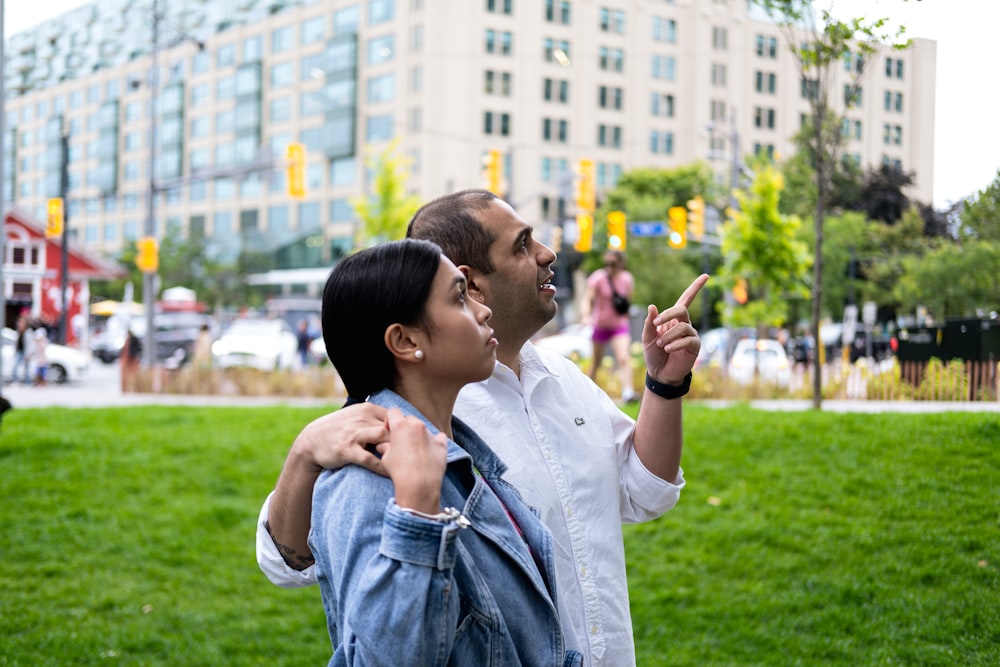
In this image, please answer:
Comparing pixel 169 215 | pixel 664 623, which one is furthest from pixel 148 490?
pixel 169 215

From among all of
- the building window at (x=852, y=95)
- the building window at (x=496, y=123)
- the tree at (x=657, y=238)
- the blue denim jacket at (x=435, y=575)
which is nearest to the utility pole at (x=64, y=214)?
the building window at (x=852, y=95)

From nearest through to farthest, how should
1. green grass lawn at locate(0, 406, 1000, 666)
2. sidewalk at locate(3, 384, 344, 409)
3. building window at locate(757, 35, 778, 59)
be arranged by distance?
1. green grass lawn at locate(0, 406, 1000, 666)
2. building window at locate(757, 35, 778, 59)
3. sidewalk at locate(3, 384, 344, 409)

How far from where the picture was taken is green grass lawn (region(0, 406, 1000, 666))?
5223mm

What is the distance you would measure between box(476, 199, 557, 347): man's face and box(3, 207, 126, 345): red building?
2036 cm

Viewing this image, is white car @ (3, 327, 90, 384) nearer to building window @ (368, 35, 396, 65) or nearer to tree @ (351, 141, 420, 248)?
tree @ (351, 141, 420, 248)

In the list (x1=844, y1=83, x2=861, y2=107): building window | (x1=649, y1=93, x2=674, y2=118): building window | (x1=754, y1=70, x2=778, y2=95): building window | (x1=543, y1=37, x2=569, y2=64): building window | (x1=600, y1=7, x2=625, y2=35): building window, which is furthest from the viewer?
(x1=649, y1=93, x2=674, y2=118): building window

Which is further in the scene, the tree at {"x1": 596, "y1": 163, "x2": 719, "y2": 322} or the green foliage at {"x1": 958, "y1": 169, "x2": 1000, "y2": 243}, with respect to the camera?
the tree at {"x1": 596, "y1": 163, "x2": 719, "y2": 322}

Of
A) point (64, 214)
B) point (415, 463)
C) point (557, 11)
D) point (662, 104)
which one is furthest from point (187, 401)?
point (662, 104)

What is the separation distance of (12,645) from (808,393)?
36.5 ft

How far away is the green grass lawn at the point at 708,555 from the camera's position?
5.22 meters

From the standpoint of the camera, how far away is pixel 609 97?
57.2 m

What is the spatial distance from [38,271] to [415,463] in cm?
3149

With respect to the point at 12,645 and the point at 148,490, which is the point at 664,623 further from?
the point at 148,490

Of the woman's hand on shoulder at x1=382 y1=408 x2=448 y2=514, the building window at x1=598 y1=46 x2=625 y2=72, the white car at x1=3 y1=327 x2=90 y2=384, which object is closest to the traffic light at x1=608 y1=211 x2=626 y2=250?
the white car at x1=3 y1=327 x2=90 y2=384
